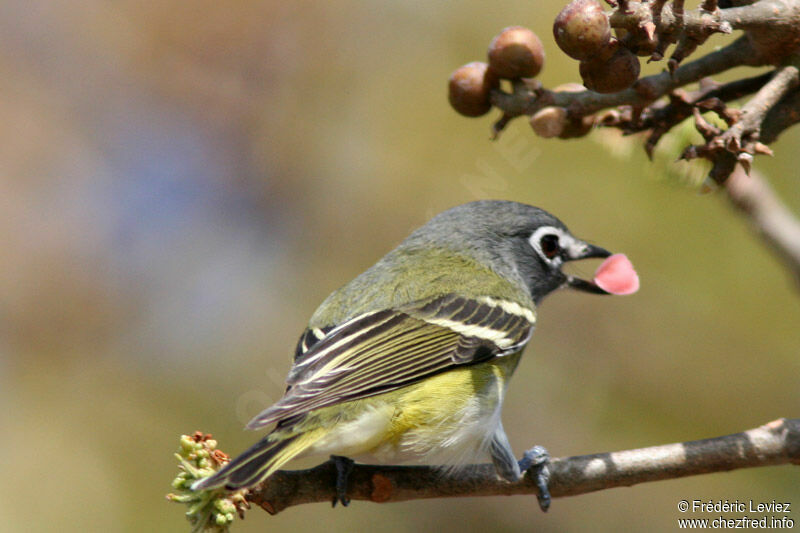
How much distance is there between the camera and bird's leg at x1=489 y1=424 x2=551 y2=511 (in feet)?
8.31

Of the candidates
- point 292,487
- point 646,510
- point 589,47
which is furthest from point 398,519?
point 589,47

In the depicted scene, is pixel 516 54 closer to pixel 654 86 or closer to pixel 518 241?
pixel 654 86

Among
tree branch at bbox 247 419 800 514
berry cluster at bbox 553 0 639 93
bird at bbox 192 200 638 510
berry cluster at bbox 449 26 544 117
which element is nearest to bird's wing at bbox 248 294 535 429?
bird at bbox 192 200 638 510

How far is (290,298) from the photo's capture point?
13.6ft

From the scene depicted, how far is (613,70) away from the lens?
1856 mm

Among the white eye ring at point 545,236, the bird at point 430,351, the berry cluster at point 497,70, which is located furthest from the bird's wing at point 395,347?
the berry cluster at point 497,70

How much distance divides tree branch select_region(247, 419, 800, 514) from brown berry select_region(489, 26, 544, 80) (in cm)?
111

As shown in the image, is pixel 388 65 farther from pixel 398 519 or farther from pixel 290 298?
pixel 398 519

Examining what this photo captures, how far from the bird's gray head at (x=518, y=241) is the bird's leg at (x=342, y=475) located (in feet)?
3.87

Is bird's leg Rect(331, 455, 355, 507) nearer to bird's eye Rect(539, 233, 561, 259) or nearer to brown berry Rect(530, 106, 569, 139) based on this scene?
brown berry Rect(530, 106, 569, 139)

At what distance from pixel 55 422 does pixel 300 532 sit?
1.24 meters

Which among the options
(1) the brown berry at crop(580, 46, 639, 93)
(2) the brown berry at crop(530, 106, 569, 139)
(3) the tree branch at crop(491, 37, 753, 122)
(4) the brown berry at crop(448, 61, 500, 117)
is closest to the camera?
(1) the brown berry at crop(580, 46, 639, 93)

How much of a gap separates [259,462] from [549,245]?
190 centimetres

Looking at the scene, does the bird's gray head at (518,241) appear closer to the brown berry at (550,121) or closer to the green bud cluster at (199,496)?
the brown berry at (550,121)
